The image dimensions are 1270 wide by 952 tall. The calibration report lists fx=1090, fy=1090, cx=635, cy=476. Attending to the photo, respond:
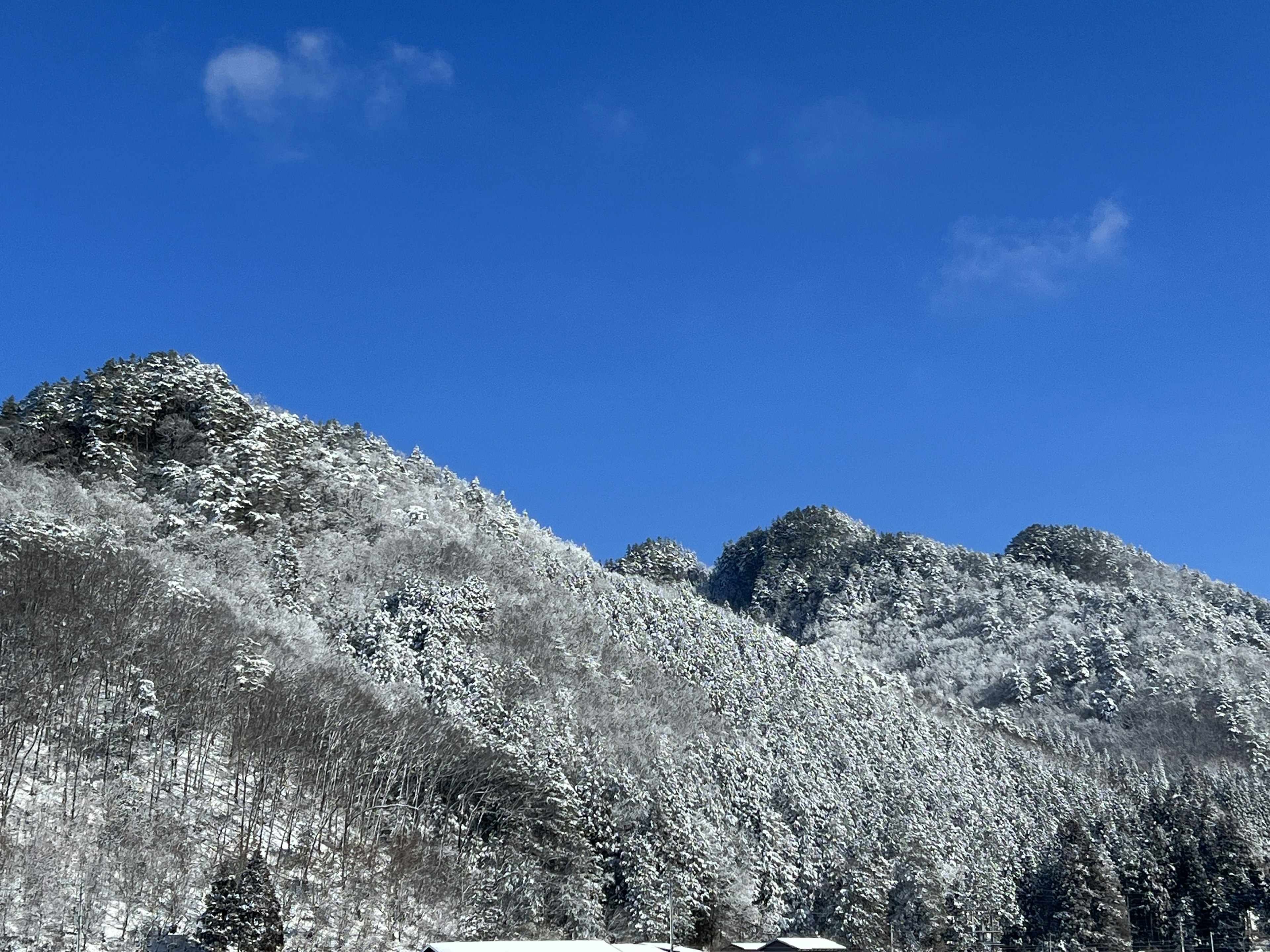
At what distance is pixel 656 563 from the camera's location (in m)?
138

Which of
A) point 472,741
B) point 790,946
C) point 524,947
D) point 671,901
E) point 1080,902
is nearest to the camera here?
point 524,947

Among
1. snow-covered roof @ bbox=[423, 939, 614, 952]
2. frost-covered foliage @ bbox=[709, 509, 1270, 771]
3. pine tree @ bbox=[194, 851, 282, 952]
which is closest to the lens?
snow-covered roof @ bbox=[423, 939, 614, 952]

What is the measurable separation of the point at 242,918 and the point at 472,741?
62.4 ft

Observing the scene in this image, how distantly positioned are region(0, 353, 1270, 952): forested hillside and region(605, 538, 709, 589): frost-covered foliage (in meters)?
33.5

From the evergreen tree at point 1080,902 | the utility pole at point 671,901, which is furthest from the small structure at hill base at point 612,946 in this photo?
the evergreen tree at point 1080,902

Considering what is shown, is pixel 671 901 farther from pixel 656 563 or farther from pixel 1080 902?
pixel 656 563

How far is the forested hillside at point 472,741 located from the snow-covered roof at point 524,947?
20.2 ft

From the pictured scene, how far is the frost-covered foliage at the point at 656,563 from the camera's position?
→ 132m

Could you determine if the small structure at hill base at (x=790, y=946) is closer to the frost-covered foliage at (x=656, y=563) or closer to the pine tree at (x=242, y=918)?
the pine tree at (x=242, y=918)

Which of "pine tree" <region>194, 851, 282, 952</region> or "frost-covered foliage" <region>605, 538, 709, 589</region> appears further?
"frost-covered foliage" <region>605, 538, 709, 589</region>

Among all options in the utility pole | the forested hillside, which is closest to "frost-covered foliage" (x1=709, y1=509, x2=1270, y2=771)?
the forested hillside

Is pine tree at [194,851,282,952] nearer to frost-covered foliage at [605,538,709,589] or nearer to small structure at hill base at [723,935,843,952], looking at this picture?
small structure at hill base at [723,935,843,952]

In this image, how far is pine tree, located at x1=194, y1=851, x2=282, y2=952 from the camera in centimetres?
3122

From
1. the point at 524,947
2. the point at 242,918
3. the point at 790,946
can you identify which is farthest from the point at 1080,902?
the point at 242,918
